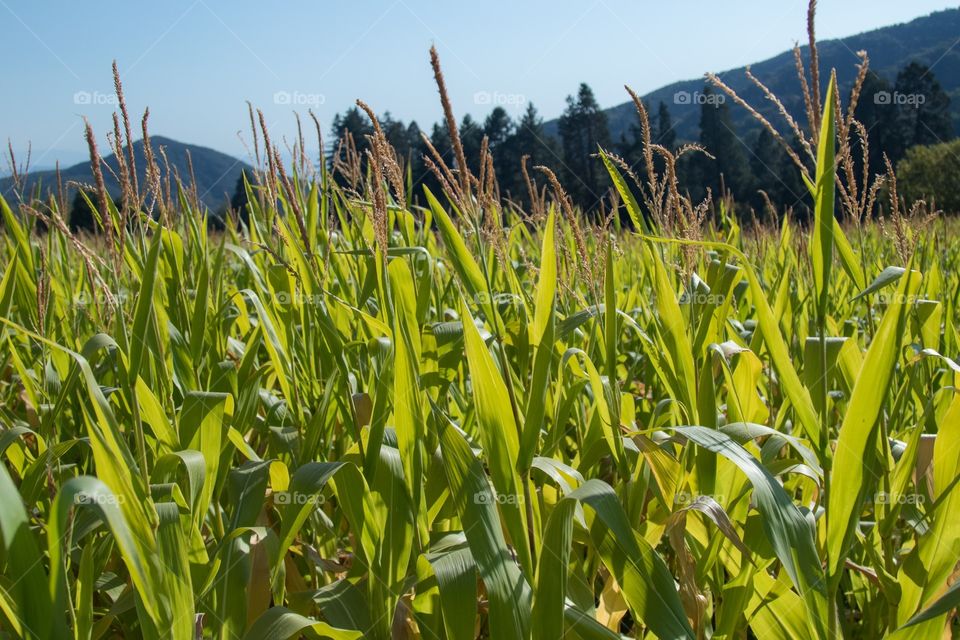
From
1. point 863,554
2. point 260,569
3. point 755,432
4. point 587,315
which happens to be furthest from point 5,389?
A: point 863,554

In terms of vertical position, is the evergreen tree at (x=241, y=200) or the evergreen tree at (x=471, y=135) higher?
the evergreen tree at (x=471, y=135)

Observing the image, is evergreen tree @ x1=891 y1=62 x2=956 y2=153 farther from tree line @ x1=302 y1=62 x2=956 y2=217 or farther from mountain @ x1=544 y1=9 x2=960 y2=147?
mountain @ x1=544 y1=9 x2=960 y2=147

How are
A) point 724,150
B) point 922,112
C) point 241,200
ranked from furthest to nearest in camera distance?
point 724,150 → point 922,112 → point 241,200

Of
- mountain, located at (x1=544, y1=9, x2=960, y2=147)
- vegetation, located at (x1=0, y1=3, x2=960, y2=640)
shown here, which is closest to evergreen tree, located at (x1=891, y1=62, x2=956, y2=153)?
vegetation, located at (x1=0, y1=3, x2=960, y2=640)

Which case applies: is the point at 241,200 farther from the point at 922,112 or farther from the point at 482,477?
the point at 922,112

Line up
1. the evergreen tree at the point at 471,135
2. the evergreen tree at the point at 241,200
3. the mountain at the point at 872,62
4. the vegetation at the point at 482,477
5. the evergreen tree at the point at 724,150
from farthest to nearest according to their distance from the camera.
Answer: the mountain at the point at 872,62 < the evergreen tree at the point at 724,150 < the evergreen tree at the point at 471,135 < the evergreen tree at the point at 241,200 < the vegetation at the point at 482,477

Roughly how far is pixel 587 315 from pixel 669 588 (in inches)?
23.2

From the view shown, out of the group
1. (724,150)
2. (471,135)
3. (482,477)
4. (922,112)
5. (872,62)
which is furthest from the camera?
(872,62)

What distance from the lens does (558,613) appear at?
943 mm

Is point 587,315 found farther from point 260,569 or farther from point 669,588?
point 260,569

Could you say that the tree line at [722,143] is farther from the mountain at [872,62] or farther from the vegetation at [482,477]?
the mountain at [872,62]

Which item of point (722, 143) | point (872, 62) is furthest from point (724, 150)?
point (872, 62)

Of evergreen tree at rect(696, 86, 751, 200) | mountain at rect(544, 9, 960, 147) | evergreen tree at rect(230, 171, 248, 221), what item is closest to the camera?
evergreen tree at rect(230, 171, 248, 221)

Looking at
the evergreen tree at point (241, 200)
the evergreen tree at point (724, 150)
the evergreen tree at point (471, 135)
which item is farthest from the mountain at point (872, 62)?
the evergreen tree at point (241, 200)
